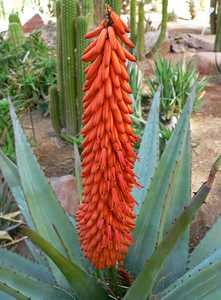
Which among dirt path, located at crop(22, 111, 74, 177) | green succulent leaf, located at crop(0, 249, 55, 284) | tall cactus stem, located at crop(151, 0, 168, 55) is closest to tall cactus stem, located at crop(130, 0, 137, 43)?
tall cactus stem, located at crop(151, 0, 168, 55)

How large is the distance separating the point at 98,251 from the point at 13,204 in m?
1.66

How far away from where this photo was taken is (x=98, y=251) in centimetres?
116

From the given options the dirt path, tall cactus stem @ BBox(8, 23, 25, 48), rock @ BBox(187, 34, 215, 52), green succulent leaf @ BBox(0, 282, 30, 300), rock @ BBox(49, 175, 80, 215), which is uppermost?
green succulent leaf @ BBox(0, 282, 30, 300)

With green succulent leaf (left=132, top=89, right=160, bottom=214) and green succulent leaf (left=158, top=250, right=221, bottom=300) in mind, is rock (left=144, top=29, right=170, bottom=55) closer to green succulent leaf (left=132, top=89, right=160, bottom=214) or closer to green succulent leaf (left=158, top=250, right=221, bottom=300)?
green succulent leaf (left=132, top=89, right=160, bottom=214)

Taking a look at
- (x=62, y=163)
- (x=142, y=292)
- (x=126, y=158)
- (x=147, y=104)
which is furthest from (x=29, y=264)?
(x=147, y=104)

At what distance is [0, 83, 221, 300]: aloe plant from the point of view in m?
1.17

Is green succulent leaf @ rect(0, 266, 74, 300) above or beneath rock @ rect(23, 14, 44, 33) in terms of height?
above

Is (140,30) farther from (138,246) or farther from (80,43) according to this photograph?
(138,246)

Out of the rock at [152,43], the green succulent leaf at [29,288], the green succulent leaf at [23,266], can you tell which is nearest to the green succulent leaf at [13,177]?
the green succulent leaf at [23,266]

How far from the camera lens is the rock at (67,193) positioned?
111 inches

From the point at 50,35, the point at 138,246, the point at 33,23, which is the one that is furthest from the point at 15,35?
the point at 138,246

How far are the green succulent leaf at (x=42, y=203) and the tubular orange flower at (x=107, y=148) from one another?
0.20 meters

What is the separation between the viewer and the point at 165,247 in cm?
100

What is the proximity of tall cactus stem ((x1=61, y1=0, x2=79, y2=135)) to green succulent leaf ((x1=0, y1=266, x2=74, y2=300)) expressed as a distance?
2.72 metres
